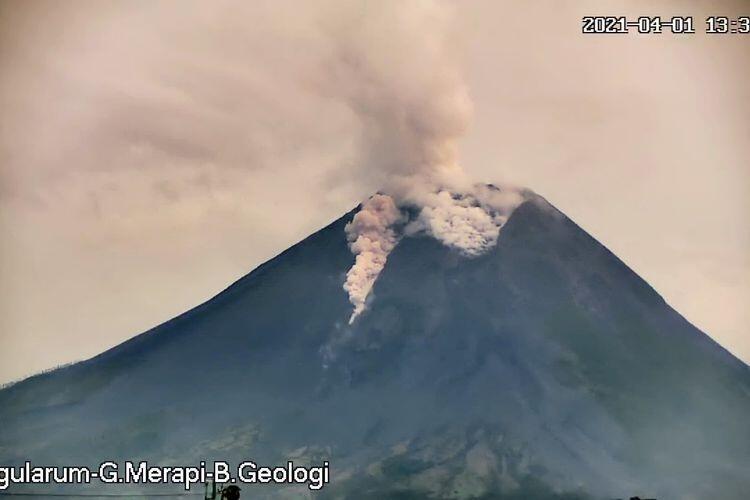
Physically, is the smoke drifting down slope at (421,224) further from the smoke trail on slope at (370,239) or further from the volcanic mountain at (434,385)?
the volcanic mountain at (434,385)

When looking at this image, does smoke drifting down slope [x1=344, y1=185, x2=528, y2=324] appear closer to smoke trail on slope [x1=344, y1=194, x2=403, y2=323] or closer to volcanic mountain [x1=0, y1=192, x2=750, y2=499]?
smoke trail on slope [x1=344, y1=194, x2=403, y2=323]

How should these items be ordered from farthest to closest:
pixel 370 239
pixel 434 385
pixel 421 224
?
pixel 421 224
pixel 370 239
pixel 434 385

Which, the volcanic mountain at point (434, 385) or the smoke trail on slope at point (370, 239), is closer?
the volcanic mountain at point (434, 385)

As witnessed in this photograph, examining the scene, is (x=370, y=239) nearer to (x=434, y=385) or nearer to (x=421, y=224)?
(x=421, y=224)

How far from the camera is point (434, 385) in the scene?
57.1 m

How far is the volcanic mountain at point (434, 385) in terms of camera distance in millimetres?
50531

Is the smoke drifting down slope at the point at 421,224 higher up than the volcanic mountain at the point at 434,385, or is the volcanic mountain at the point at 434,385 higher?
the smoke drifting down slope at the point at 421,224

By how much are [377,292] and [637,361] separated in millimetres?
14565

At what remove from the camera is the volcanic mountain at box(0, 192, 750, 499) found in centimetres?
5053

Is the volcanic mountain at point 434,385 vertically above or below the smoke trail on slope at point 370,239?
below

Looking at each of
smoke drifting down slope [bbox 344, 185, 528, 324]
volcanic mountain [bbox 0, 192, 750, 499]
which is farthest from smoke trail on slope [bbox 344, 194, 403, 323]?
volcanic mountain [bbox 0, 192, 750, 499]

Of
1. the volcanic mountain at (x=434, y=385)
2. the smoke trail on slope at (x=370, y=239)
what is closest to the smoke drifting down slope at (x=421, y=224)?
the smoke trail on slope at (x=370, y=239)

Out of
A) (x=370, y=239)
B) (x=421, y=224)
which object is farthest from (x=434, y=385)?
(x=421, y=224)

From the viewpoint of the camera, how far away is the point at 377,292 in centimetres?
6438
